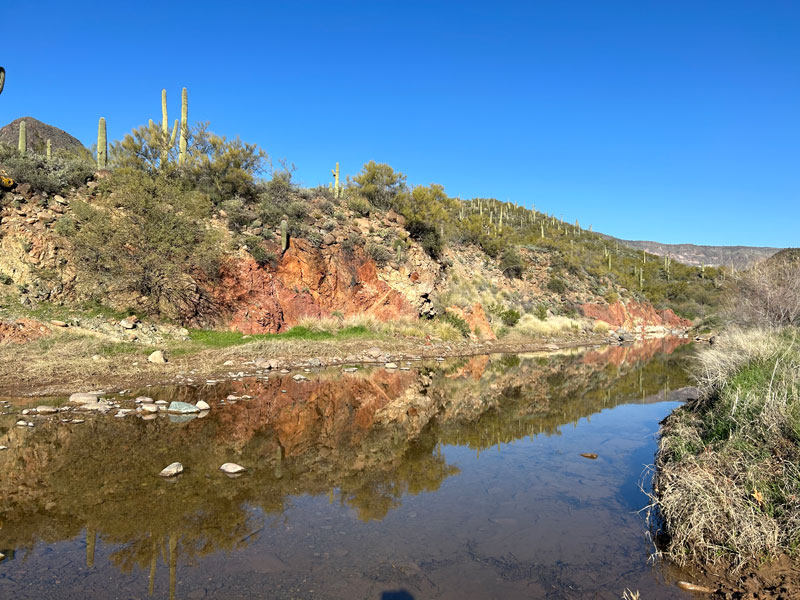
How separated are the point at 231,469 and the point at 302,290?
16.8m

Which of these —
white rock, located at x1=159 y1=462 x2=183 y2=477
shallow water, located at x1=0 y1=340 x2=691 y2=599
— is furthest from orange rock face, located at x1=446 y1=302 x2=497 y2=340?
white rock, located at x1=159 y1=462 x2=183 y2=477

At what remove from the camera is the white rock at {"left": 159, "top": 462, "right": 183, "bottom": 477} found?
7594mm

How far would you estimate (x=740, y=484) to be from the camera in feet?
19.3

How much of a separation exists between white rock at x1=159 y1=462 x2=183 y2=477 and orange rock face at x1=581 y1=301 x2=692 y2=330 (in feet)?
140

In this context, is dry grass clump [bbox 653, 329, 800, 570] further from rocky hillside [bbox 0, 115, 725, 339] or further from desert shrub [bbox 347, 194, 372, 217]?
desert shrub [bbox 347, 194, 372, 217]

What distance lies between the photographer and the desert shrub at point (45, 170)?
21.3 m

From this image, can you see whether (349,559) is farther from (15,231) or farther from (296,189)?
(296,189)

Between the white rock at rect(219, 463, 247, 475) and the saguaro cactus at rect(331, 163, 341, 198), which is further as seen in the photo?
the saguaro cactus at rect(331, 163, 341, 198)

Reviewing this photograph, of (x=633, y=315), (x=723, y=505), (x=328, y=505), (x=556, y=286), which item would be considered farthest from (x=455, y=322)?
(x=633, y=315)

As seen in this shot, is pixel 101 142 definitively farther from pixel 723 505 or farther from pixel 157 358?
pixel 723 505

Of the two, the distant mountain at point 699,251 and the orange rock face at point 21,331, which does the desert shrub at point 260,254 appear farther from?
the distant mountain at point 699,251

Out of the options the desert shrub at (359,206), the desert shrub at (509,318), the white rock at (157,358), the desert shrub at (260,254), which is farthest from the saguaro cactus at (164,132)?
the desert shrub at (509,318)

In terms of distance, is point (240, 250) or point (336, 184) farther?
point (336, 184)

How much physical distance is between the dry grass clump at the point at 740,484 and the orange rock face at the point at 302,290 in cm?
1785
